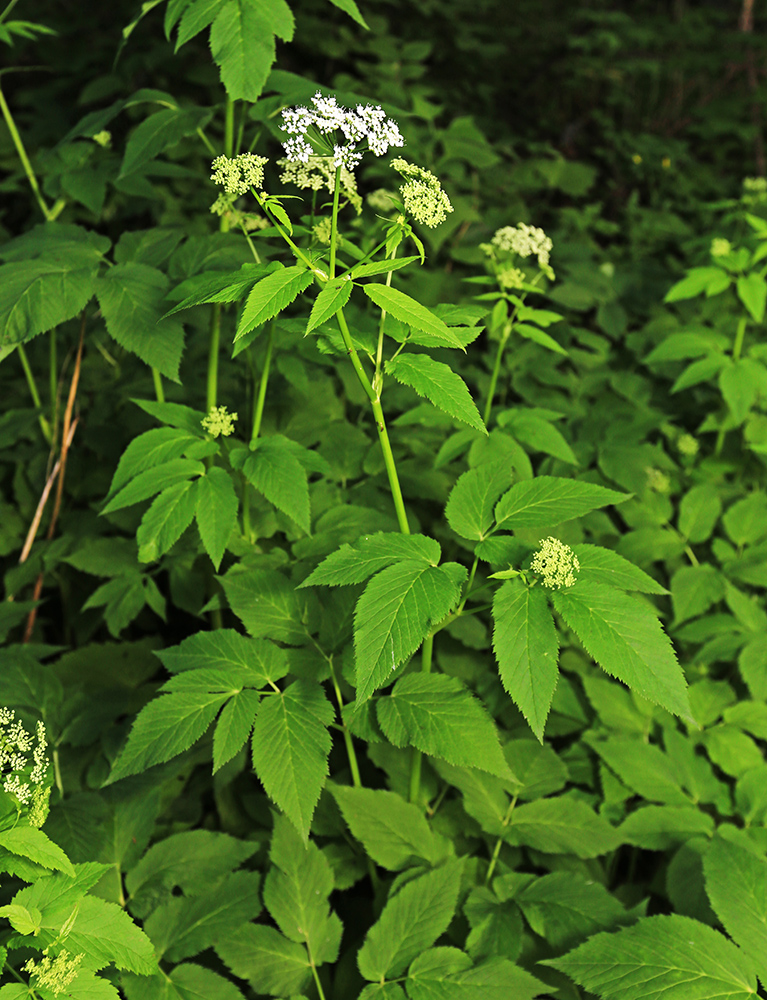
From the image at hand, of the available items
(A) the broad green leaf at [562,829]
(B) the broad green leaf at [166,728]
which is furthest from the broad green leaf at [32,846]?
(A) the broad green leaf at [562,829]

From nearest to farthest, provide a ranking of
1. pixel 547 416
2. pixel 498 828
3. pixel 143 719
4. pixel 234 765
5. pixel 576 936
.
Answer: pixel 143 719 < pixel 576 936 < pixel 498 828 < pixel 234 765 < pixel 547 416

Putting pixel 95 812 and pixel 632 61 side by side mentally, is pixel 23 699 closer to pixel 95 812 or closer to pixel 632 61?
pixel 95 812

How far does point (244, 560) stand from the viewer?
2029mm

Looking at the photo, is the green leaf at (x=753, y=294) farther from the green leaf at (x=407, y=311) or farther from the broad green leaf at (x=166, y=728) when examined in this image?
the broad green leaf at (x=166, y=728)

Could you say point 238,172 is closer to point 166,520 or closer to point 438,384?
point 438,384

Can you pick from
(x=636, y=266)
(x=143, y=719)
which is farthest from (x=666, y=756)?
(x=636, y=266)

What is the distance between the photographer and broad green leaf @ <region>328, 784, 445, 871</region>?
6.03ft

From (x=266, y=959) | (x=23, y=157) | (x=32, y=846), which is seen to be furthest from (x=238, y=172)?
(x=266, y=959)

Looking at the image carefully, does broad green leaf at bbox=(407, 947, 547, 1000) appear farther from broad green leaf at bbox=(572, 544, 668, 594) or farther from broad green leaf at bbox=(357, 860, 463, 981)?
broad green leaf at bbox=(572, 544, 668, 594)

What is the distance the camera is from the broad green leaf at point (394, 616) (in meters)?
1.35

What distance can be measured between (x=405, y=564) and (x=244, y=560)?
0.69 meters

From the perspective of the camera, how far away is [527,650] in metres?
1.38

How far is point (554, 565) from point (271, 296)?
2.42 ft

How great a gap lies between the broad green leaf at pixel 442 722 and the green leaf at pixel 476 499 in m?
0.36
